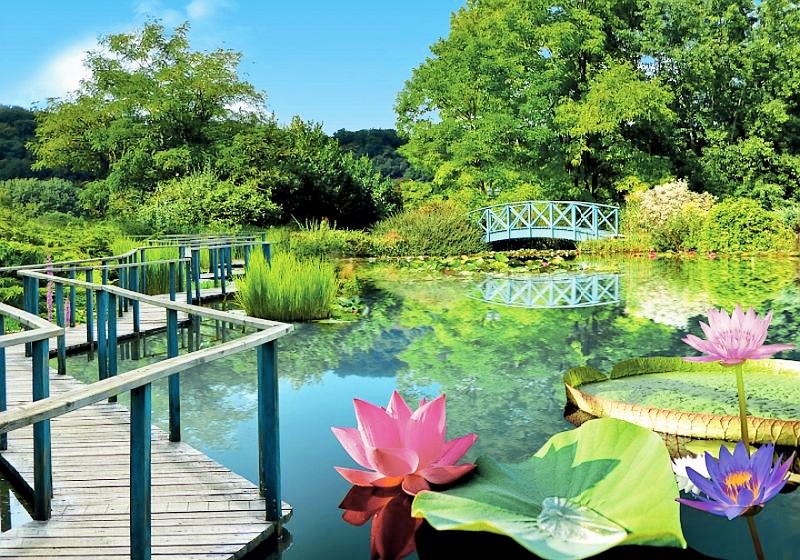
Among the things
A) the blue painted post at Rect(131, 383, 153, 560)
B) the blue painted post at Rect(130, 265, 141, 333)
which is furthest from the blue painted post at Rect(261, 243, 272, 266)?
the blue painted post at Rect(131, 383, 153, 560)

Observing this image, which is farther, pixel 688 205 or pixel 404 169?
pixel 404 169

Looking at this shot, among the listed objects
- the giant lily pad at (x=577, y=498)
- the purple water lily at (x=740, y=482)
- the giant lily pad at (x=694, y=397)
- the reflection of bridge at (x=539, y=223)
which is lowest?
the giant lily pad at (x=694, y=397)

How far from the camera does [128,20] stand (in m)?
28.9

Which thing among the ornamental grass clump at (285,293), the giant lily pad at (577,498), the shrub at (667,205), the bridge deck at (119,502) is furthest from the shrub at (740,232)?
the giant lily pad at (577,498)

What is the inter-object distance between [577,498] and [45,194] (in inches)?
1170

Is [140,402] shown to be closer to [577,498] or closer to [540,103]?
[577,498]

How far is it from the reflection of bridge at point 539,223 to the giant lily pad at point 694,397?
1470cm

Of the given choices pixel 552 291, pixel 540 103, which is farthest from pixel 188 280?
pixel 540 103

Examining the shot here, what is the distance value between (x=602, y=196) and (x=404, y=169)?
15.3 m

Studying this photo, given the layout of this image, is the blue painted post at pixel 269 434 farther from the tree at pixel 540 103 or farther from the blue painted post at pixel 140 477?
the tree at pixel 540 103

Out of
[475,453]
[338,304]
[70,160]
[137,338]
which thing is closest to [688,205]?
[338,304]

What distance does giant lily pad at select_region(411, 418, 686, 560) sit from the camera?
4.32 feet

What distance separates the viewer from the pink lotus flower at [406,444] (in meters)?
1.56

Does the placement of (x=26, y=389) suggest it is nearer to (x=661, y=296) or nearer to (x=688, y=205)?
A: (x=661, y=296)
